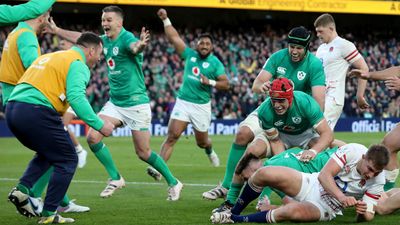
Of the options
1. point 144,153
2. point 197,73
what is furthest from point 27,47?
point 197,73

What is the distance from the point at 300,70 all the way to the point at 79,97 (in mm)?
3684

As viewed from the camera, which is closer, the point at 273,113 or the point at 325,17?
the point at 273,113

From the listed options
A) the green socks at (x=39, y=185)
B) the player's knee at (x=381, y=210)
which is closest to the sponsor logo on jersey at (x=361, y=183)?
the player's knee at (x=381, y=210)

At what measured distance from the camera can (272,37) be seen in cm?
4434

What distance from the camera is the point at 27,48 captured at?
9.67m

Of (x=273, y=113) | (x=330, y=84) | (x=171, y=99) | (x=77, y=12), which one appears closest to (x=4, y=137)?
(x=171, y=99)

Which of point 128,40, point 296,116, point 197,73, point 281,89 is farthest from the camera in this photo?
point 197,73

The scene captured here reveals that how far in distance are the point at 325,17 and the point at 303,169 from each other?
13.4 ft

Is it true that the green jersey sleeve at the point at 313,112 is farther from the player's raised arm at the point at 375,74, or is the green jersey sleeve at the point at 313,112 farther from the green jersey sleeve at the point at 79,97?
the green jersey sleeve at the point at 79,97

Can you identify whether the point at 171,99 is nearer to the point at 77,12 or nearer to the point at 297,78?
the point at 77,12

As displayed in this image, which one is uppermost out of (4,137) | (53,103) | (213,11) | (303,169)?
(53,103)

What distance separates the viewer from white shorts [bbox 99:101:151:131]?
12.7 m

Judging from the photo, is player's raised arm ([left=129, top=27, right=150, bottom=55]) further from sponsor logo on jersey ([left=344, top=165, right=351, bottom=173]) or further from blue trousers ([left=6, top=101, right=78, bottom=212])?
sponsor logo on jersey ([left=344, top=165, right=351, bottom=173])

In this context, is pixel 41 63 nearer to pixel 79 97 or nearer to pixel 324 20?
pixel 79 97
